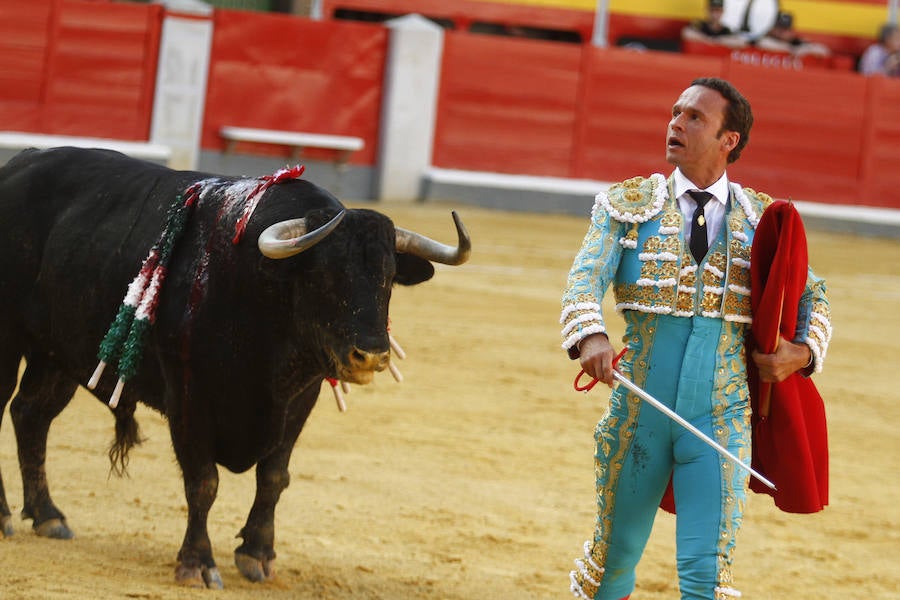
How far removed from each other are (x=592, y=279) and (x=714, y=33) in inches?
479

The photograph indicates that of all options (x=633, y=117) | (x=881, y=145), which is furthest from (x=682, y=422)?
(x=881, y=145)

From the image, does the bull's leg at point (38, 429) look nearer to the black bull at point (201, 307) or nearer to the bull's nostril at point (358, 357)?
the black bull at point (201, 307)

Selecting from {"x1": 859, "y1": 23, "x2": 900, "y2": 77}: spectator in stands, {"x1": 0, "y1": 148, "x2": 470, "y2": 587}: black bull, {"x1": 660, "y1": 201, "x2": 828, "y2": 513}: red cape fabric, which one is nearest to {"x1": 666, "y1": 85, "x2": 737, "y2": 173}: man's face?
{"x1": 660, "y1": 201, "x2": 828, "y2": 513}: red cape fabric

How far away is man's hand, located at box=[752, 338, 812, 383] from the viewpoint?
3146mm

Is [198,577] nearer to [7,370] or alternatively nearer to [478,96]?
[7,370]

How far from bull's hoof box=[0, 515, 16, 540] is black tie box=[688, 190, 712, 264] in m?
2.11

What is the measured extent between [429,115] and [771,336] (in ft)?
35.5

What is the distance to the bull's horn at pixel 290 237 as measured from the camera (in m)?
3.58

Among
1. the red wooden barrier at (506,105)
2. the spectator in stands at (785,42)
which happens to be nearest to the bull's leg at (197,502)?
the red wooden barrier at (506,105)

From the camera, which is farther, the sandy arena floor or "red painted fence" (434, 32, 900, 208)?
"red painted fence" (434, 32, 900, 208)

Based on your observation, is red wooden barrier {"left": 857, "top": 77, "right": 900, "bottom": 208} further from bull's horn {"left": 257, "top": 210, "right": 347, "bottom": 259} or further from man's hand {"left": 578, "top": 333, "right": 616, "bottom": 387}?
man's hand {"left": 578, "top": 333, "right": 616, "bottom": 387}

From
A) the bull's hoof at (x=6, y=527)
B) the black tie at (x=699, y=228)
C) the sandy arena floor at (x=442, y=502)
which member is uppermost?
the black tie at (x=699, y=228)

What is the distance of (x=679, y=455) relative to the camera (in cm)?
317

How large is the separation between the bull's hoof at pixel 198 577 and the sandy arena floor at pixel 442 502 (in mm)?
40
